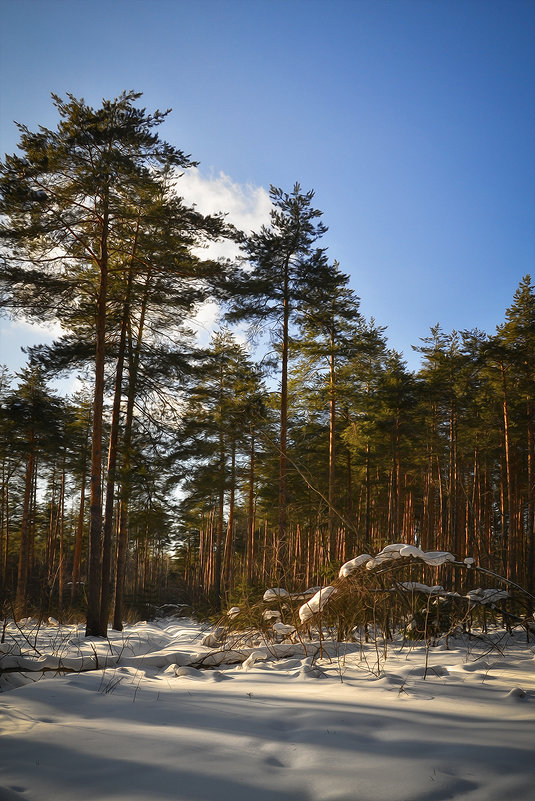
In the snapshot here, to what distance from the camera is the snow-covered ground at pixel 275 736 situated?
6.98 ft

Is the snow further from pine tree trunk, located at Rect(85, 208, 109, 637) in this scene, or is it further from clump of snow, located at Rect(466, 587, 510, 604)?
pine tree trunk, located at Rect(85, 208, 109, 637)

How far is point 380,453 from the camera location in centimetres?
2525

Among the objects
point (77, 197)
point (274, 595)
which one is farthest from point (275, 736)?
point (77, 197)

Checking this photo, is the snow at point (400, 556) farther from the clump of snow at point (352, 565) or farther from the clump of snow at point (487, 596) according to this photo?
the clump of snow at point (487, 596)

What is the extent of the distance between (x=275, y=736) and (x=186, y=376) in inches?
478

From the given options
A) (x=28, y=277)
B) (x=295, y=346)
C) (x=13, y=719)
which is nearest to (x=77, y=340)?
(x=28, y=277)

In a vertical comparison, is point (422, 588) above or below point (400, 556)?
below

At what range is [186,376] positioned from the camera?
564 inches

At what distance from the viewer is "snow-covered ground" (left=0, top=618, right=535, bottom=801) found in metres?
2.13

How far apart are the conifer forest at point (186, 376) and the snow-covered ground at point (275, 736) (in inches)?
86.5

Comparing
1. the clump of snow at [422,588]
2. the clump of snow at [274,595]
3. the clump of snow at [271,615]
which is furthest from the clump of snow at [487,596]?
the clump of snow at [271,615]

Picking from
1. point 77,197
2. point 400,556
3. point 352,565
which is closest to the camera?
point 400,556

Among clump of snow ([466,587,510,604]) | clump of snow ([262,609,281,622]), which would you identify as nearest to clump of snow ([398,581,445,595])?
clump of snow ([466,587,510,604])

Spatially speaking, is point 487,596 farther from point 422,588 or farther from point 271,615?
point 271,615
